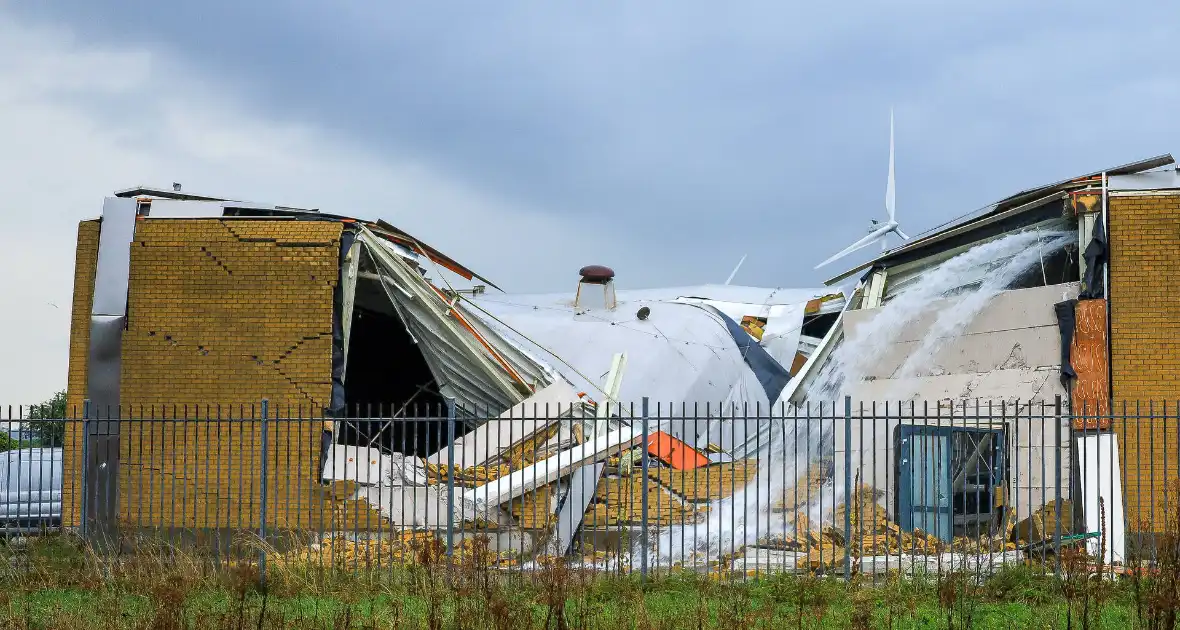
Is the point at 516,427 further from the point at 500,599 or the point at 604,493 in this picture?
the point at 500,599

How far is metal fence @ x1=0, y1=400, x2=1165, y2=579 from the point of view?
495 inches

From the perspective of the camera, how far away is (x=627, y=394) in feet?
69.6

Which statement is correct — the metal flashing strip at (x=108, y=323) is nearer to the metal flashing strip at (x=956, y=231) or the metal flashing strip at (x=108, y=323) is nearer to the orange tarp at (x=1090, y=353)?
the metal flashing strip at (x=956, y=231)

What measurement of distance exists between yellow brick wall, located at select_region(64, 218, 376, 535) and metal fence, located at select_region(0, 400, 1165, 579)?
0.36ft

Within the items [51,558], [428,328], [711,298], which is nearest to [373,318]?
[428,328]

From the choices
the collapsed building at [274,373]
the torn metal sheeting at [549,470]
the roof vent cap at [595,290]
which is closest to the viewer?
the torn metal sheeting at [549,470]

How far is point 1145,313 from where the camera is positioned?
1436cm

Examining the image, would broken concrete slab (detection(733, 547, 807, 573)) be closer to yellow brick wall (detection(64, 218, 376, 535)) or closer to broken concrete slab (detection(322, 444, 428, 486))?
broken concrete slab (detection(322, 444, 428, 486))

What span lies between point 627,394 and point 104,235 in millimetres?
9079

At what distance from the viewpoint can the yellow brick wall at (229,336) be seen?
15578 mm

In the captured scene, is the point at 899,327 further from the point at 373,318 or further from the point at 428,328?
the point at 373,318

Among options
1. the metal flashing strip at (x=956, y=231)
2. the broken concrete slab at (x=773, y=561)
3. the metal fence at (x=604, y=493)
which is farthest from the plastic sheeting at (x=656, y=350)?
the broken concrete slab at (x=773, y=561)

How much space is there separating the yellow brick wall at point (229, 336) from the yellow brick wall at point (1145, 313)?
9613mm

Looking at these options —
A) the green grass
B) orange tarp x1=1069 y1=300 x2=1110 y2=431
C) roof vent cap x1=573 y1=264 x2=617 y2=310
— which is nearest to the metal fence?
orange tarp x1=1069 y1=300 x2=1110 y2=431
